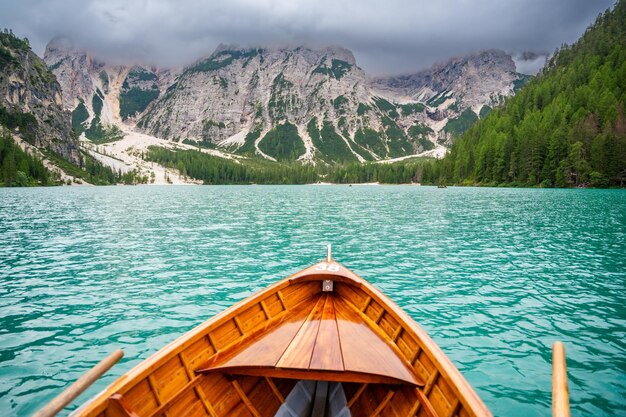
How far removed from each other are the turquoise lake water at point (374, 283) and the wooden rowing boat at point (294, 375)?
11.8ft

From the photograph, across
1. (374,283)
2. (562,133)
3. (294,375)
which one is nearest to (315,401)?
(294,375)

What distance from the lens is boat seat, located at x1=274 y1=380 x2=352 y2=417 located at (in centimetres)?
619

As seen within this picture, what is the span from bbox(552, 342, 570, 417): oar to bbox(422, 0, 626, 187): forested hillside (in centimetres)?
13110

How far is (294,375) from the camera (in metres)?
6.36

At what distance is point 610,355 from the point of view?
35.9 ft

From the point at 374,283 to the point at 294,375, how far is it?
13.2m

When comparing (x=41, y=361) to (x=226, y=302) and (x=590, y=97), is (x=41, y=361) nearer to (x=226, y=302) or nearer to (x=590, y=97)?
(x=226, y=302)

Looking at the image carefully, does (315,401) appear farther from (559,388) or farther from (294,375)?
(559,388)

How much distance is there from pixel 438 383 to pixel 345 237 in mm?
27305

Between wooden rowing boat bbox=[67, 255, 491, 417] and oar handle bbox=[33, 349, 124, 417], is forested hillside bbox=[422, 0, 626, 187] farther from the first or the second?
oar handle bbox=[33, 349, 124, 417]

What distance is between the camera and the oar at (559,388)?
4340 millimetres

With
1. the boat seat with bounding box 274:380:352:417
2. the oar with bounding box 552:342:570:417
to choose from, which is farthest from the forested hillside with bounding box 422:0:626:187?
the boat seat with bounding box 274:380:352:417

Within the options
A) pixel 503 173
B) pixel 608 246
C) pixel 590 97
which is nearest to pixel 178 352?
pixel 608 246

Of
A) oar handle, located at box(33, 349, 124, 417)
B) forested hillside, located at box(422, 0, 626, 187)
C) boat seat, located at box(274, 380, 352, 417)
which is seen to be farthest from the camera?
forested hillside, located at box(422, 0, 626, 187)
